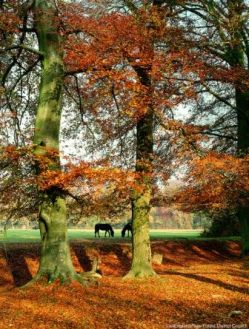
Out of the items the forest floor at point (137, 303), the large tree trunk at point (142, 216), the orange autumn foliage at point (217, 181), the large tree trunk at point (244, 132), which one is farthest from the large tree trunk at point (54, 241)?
the large tree trunk at point (244, 132)

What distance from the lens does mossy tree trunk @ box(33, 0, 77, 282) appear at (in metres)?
13.8

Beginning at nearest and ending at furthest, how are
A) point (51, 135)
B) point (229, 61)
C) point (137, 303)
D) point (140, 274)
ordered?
point (137, 303) < point (51, 135) < point (140, 274) < point (229, 61)

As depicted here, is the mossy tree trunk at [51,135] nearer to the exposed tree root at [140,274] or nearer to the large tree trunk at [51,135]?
the large tree trunk at [51,135]

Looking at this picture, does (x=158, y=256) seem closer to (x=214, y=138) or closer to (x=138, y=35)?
(x=214, y=138)

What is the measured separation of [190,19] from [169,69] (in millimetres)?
Answer: 7439

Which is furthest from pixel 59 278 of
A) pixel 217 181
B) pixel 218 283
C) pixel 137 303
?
pixel 217 181

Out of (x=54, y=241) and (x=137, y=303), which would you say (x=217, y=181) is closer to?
(x=54, y=241)

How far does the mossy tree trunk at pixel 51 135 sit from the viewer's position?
1384 centimetres

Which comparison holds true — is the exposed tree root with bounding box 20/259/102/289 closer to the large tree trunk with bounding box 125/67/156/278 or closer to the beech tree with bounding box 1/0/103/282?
the beech tree with bounding box 1/0/103/282

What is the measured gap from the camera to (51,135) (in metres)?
14.7

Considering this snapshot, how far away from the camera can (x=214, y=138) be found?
28.4m

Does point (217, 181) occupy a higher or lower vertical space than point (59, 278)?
higher

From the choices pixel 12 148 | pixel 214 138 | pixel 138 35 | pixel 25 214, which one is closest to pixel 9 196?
pixel 25 214

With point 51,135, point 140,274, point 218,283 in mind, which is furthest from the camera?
point 140,274
